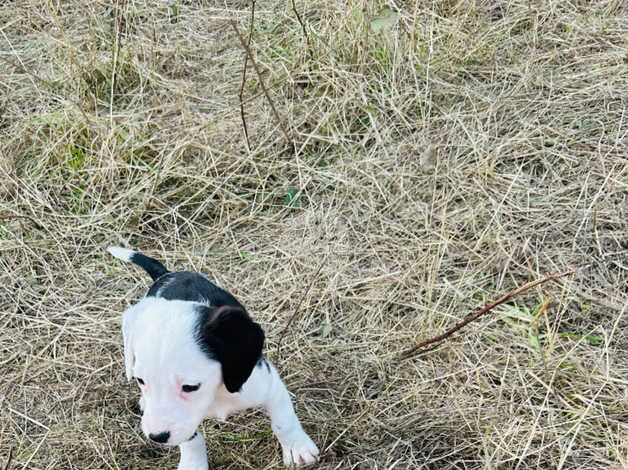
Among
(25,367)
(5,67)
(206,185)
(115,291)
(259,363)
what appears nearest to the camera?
(259,363)

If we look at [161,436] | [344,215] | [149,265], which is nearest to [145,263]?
[149,265]

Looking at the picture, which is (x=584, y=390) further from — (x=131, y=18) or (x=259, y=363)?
(x=131, y=18)

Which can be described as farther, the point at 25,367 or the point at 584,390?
the point at 25,367

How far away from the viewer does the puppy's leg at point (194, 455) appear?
297 centimetres

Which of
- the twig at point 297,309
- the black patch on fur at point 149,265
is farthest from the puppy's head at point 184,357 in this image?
the twig at point 297,309

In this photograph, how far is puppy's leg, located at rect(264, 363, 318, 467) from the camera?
290cm

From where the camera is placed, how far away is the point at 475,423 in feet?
10.1

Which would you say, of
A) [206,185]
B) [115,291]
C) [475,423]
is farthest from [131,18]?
[475,423]

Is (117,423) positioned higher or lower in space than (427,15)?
lower

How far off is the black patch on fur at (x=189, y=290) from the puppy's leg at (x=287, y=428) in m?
0.31

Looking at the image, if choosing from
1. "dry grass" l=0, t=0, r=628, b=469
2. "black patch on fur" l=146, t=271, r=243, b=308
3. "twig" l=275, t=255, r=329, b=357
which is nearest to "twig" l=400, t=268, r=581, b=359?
"dry grass" l=0, t=0, r=628, b=469

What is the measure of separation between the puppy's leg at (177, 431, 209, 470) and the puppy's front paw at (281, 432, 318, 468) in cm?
29

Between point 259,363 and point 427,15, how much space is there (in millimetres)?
2775

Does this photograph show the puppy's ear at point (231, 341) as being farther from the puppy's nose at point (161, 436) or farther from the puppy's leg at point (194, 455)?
the puppy's leg at point (194, 455)
